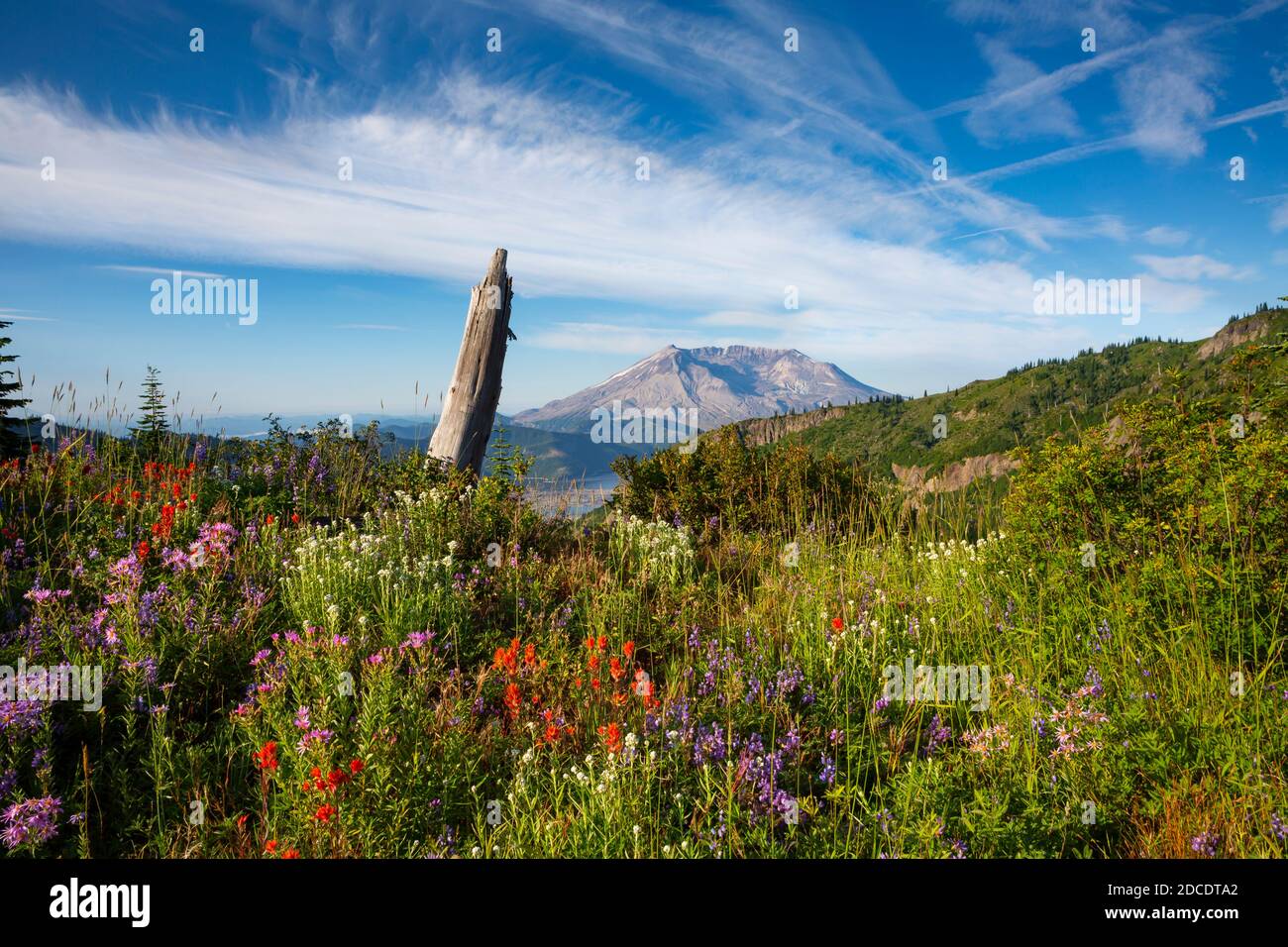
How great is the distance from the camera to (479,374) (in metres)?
9.48

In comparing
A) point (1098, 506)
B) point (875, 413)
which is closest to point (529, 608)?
point (1098, 506)

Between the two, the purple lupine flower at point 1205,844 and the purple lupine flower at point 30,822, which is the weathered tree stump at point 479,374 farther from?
the purple lupine flower at point 1205,844

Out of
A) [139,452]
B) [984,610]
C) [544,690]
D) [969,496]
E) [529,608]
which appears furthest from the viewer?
[139,452]

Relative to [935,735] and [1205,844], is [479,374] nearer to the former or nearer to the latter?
[935,735]

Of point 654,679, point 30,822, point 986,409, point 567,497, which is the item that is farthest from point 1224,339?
point 30,822

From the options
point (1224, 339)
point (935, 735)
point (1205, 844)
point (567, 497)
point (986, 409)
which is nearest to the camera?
point (1205, 844)

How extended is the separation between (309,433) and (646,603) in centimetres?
578

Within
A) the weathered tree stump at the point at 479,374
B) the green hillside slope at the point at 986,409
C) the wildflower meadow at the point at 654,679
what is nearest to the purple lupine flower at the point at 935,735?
the wildflower meadow at the point at 654,679

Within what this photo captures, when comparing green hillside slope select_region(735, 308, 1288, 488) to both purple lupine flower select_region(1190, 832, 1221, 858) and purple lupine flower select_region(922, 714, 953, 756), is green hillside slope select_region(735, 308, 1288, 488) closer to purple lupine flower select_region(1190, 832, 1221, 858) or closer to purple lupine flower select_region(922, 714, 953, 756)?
purple lupine flower select_region(922, 714, 953, 756)

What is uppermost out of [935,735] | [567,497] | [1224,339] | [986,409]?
[1224,339]

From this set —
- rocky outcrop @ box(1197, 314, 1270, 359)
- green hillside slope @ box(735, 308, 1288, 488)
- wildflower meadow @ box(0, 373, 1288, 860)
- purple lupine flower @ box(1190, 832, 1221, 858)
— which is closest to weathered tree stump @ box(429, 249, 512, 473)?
wildflower meadow @ box(0, 373, 1288, 860)

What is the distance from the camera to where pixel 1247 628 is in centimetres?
387
